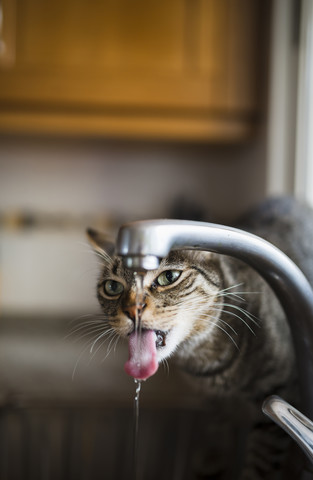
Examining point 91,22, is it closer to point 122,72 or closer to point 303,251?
point 122,72

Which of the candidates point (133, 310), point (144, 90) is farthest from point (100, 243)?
point (144, 90)

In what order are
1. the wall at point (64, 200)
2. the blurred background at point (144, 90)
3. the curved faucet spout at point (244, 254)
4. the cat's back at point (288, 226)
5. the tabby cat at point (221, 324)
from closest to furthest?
the curved faucet spout at point (244, 254)
the tabby cat at point (221, 324)
the cat's back at point (288, 226)
the blurred background at point (144, 90)
the wall at point (64, 200)

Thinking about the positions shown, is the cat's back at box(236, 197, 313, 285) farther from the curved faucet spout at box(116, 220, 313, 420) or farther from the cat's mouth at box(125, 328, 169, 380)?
the cat's mouth at box(125, 328, 169, 380)

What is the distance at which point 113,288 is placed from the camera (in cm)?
66

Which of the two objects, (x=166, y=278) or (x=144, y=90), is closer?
(x=166, y=278)

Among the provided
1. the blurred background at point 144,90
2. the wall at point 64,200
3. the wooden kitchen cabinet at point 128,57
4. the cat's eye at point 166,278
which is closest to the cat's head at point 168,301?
the cat's eye at point 166,278

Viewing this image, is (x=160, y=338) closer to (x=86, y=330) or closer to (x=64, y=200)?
(x=86, y=330)

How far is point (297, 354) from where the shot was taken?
1.78ft

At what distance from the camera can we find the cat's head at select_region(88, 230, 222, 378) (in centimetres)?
57

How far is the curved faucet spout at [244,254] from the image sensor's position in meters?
0.37

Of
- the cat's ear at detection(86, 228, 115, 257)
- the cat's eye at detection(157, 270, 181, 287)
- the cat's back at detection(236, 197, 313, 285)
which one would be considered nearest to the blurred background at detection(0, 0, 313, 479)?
the cat's back at detection(236, 197, 313, 285)

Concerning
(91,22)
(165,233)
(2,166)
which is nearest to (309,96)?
(91,22)

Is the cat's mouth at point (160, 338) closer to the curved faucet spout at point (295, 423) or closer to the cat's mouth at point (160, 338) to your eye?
the cat's mouth at point (160, 338)

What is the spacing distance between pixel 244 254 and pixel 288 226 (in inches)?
15.6
